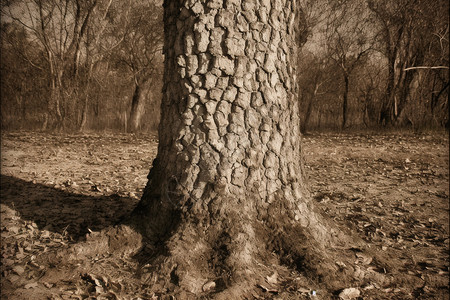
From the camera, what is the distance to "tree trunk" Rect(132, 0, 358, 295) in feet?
6.70

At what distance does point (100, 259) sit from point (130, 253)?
20 centimetres

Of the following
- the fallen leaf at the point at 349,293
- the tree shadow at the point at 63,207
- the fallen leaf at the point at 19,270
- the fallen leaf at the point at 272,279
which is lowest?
the fallen leaf at the point at 19,270

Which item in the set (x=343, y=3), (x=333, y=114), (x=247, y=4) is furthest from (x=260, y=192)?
(x=333, y=114)

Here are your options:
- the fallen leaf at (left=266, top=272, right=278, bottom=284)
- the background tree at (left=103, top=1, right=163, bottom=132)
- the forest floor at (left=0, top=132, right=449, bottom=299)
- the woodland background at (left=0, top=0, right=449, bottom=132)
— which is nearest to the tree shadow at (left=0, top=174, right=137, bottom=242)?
the forest floor at (left=0, top=132, right=449, bottom=299)

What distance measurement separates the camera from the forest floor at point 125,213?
1915mm

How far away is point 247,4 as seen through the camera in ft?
6.81

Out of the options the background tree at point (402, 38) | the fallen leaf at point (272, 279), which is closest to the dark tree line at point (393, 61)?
the background tree at point (402, 38)

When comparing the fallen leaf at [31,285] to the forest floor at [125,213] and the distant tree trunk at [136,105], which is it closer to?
the forest floor at [125,213]

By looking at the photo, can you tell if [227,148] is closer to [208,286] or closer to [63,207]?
[208,286]

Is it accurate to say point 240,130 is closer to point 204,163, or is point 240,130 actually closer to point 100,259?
point 204,163

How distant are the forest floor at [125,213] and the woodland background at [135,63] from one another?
636cm

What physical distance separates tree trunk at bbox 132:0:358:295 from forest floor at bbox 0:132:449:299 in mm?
246

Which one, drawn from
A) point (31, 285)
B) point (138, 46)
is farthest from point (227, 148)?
point (138, 46)

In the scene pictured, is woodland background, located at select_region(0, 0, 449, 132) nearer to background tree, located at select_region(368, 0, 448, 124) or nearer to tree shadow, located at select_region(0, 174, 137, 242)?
background tree, located at select_region(368, 0, 448, 124)
